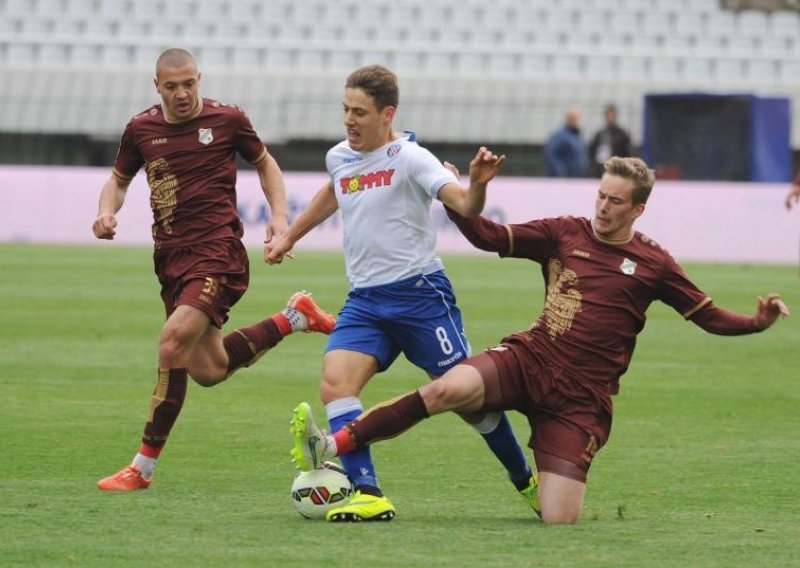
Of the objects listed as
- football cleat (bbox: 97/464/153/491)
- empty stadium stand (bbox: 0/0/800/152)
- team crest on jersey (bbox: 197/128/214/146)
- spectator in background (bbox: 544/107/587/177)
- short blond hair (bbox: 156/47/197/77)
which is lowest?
spectator in background (bbox: 544/107/587/177)

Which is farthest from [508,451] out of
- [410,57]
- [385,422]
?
[410,57]

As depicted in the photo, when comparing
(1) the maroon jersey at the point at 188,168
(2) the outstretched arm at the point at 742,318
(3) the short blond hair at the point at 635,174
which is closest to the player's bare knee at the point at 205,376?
(1) the maroon jersey at the point at 188,168

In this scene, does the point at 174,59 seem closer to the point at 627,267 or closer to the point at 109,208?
the point at 109,208

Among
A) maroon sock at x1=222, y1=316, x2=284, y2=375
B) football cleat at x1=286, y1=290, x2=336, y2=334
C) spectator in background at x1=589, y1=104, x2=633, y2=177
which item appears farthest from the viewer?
spectator in background at x1=589, y1=104, x2=633, y2=177

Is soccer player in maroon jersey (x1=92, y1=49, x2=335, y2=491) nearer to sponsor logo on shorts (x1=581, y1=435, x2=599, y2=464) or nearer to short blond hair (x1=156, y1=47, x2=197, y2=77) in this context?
short blond hair (x1=156, y1=47, x2=197, y2=77)

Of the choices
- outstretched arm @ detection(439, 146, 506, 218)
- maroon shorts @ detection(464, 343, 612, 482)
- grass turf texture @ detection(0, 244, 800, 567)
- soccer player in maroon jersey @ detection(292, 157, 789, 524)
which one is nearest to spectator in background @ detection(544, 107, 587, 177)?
grass turf texture @ detection(0, 244, 800, 567)

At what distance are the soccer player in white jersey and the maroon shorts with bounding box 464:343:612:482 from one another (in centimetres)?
18

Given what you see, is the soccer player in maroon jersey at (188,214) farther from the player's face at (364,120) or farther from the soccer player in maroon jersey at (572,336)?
the soccer player in maroon jersey at (572,336)

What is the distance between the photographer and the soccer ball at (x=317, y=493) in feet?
20.7

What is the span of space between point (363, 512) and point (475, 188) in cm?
133

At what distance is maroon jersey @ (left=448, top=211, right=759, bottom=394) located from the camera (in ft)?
21.9

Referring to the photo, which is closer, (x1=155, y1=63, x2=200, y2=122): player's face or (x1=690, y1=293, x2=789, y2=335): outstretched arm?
(x1=690, y1=293, x2=789, y2=335): outstretched arm

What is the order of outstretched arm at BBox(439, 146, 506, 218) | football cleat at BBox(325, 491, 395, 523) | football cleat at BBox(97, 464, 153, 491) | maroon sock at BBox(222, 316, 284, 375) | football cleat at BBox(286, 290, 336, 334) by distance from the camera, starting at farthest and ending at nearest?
football cleat at BBox(286, 290, 336, 334) < maroon sock at BBox(222, 316, 284, 375) < football cleat at BBox(97, 464, 153, 491) < football cleat at BBox(325, 491, 395, 523) < outstretched arm at BBox(439, 146, 506, 218)

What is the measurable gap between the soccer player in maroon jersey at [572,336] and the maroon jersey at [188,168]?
1.57 m
